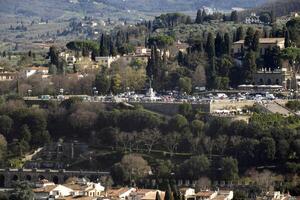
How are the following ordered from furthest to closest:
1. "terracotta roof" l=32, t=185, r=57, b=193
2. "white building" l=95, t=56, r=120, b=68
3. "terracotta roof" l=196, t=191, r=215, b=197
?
"white building" l=95, t=56, r=120, b=68 < "terracotta roof" l=32, t=185, r=57, b=193 < "terracotta roof" l=196, t=191, r=215, b=197

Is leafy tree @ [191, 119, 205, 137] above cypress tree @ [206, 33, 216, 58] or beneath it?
beneath

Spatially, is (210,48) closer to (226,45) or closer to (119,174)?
(226,45)

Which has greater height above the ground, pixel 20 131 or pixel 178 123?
pixel 178 123

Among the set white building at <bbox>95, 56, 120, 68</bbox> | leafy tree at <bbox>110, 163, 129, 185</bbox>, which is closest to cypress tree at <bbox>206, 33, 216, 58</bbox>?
white building at <bbox>95, 56, 120, 68</bbox>

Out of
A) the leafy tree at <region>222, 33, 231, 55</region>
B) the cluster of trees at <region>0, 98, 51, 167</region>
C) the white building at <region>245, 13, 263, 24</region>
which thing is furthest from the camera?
the white building at <region>245, 13, 263, 24</region>

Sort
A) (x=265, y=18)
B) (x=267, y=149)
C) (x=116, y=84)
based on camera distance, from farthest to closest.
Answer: (x=265, y=18) → (x=116, y=84) → (x=267, y=149)

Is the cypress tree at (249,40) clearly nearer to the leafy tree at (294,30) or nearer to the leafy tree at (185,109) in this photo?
the leafy tree at (294,30)

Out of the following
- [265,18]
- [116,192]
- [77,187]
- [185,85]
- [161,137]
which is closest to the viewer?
[116,192]

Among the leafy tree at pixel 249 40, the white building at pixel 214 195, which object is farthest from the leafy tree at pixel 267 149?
the leafy tree at pixel 249 40

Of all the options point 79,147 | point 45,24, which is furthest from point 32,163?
point 45,24

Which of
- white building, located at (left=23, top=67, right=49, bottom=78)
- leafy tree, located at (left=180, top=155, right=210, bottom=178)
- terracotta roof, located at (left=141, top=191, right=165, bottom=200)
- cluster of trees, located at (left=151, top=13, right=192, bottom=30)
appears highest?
cluster of trees, located at (left=151, top=13, right=192, bottom=30)

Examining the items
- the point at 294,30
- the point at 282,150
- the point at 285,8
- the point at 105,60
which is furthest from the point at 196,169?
the point at 285,8

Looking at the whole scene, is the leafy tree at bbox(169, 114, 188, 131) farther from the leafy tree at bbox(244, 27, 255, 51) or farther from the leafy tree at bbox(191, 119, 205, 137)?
the leafy tree at bbox(244, 27, 255, 51)
